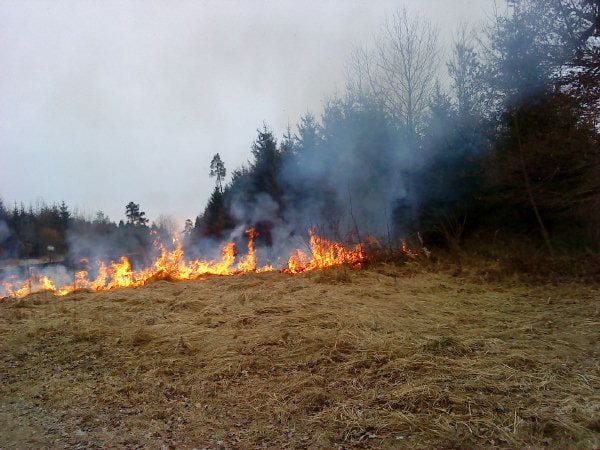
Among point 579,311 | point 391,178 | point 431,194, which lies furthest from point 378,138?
point 579,311

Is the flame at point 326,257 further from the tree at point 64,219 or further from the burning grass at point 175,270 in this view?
the tree at point 64,219

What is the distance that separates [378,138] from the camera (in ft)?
41.9

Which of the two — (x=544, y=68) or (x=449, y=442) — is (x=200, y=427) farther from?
(x=544, y=68)

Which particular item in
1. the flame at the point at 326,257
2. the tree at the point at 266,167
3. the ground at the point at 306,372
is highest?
the tree at the point at 266,167

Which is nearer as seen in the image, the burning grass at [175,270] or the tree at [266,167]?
the burning grass at [175,270]

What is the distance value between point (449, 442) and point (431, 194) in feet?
32.2

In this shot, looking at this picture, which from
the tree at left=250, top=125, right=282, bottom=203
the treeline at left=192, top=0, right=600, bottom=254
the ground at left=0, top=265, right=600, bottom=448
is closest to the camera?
the ground at left=0, top=265, right=600, bottom=448

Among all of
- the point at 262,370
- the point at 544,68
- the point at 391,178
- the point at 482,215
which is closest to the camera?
the point at 262,370

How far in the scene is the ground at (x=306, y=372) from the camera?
2.98m

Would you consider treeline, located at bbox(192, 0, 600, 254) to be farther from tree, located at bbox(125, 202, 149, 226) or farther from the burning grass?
tree, located at bbox(125, 202, 149, 226)

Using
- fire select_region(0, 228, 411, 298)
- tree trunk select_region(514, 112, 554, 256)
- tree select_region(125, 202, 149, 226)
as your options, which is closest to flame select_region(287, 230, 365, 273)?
fire select_region(0, 228, 411, 298)

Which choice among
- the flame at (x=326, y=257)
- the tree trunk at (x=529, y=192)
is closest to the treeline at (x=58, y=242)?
the flame at (x=326, y=257)

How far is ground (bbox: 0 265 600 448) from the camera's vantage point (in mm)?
2979

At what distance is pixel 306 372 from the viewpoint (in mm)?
3902
